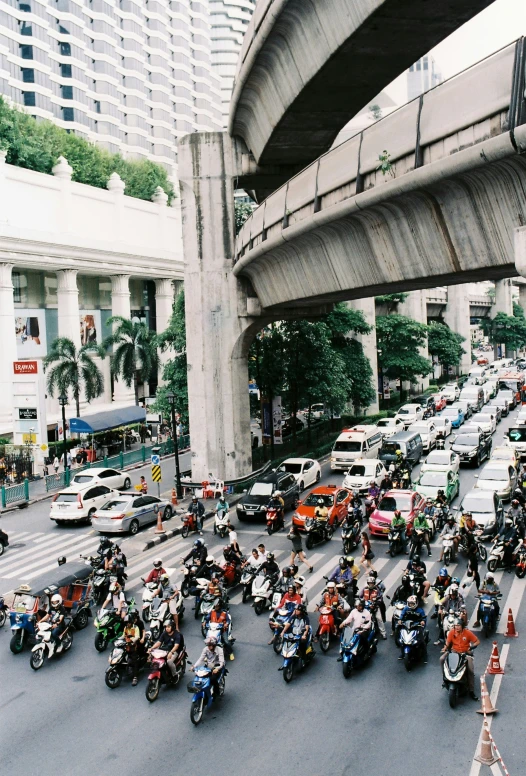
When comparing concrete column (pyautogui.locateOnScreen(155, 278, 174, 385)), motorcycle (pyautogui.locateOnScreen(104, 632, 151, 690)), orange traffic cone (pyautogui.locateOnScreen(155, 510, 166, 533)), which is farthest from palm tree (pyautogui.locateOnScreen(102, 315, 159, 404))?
motorcycle (pyautogui.locateOnScreen(104, 632, 151, 690))

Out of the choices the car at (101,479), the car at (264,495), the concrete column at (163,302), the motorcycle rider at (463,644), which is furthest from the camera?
the concrete column at (163,302)

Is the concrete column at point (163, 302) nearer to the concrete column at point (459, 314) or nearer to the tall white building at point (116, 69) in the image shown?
the tall white building at point (116, 69)

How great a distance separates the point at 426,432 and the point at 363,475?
1120 centimetres

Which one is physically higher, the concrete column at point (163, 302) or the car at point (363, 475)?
the concrete column at point (163, 302)

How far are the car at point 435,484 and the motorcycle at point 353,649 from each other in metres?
12.6

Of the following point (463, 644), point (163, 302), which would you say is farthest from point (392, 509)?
point (163, 302)

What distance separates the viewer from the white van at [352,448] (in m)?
35.6

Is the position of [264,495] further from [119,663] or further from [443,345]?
[443,345]

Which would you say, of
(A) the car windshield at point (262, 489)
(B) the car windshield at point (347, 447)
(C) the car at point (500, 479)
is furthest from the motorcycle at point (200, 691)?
(B) the car windshield at point (347, 447)

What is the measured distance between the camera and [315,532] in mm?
23953

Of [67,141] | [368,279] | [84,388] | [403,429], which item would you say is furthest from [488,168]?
[67,141]

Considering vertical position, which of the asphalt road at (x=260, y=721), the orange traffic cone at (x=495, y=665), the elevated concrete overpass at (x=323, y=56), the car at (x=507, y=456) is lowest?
the asphalt road at (x=260, y=721)

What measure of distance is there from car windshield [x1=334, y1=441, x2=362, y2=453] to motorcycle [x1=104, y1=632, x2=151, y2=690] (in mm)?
22038

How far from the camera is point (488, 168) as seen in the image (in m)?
12.2
